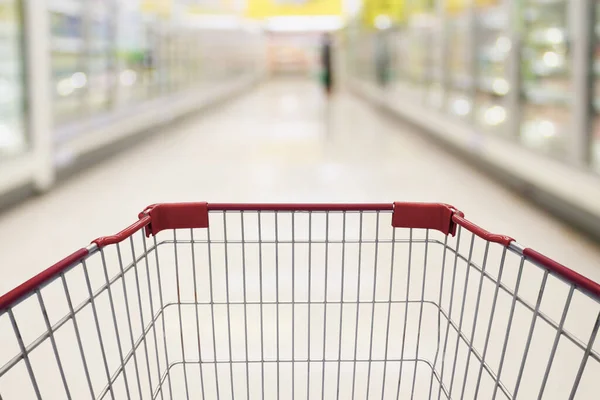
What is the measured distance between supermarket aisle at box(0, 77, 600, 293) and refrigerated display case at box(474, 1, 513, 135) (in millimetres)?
625

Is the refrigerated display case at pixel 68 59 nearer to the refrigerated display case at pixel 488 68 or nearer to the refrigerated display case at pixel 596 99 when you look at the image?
the refrigerated display case at pixel 488 68

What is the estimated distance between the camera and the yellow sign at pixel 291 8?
21.6m

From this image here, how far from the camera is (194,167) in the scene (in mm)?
5723

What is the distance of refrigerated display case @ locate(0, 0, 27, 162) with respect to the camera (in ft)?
14.2

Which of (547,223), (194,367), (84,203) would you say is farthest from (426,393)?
(84,203)

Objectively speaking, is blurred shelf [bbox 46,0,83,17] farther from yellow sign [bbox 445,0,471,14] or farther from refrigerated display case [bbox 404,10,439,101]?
refrigerated display case [bbox 404,10,439,101]

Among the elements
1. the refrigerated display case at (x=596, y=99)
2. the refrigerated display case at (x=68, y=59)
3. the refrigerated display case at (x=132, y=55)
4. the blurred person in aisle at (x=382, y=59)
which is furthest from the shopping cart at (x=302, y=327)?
the blurred person in aisle at (x=382, y=59)

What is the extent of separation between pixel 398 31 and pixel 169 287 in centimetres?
1039

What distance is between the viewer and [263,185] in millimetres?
4816

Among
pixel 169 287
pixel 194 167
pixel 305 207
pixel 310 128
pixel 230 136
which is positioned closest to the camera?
pixel 305 207

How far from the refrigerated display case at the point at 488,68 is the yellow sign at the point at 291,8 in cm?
1640

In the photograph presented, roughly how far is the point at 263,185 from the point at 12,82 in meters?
2.08

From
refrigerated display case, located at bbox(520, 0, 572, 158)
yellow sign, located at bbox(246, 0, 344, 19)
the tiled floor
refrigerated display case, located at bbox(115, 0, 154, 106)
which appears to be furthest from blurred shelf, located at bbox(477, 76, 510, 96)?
yellow sign, located at bbox(246, 0, 344, 19)

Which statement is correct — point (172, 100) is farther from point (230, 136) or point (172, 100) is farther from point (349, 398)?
point (349, 398)
